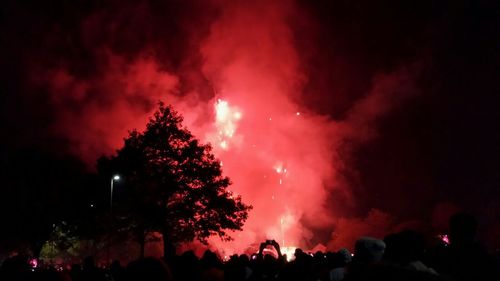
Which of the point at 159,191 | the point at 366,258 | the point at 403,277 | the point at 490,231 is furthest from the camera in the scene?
the point at 490,231

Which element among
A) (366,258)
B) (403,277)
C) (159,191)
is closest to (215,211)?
(159,191)

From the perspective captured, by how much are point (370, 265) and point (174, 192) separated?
29219 mm

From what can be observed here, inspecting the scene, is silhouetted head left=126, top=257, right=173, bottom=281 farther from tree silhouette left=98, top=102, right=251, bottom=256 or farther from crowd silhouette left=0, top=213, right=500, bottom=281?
tree silhouette left=98, top=102, right=251, bottom=256

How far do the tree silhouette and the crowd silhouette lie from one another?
2140 centimetres

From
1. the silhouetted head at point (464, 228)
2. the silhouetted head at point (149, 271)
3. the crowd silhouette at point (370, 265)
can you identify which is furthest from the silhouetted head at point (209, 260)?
the silhouetted head at point (464, 228)

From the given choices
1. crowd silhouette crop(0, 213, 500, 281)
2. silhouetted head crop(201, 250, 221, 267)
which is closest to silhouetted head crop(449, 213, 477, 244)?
crowd silhouette crop(0, 213, 500, 281)

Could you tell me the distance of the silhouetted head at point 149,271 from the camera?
4562 millimetres

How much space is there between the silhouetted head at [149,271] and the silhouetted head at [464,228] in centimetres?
361

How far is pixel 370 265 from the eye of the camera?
9.44 ft

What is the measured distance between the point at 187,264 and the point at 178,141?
25.4 m

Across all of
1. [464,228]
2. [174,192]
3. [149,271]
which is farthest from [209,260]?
[174,192]

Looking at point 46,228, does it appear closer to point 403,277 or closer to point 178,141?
point 178,141

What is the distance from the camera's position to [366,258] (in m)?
4.98

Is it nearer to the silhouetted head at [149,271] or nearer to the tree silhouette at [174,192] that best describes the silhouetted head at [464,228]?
the silhouetted head at [149,271]
